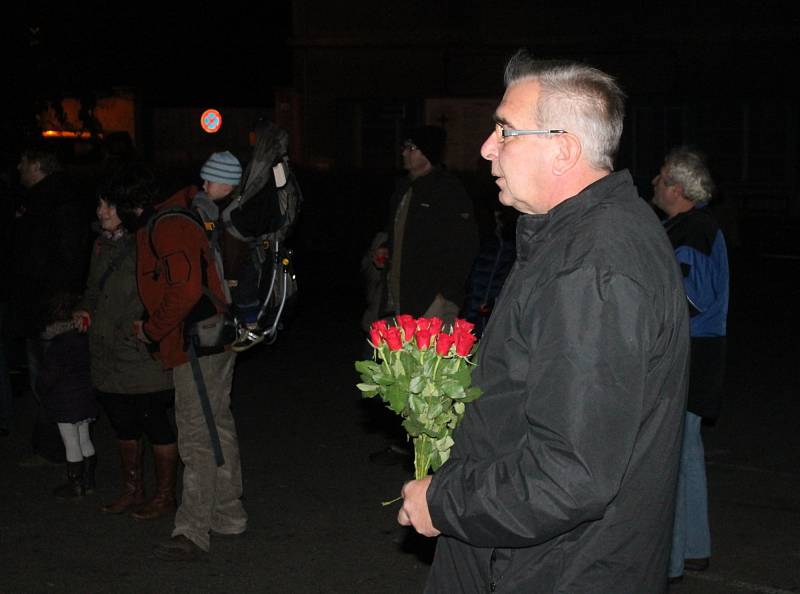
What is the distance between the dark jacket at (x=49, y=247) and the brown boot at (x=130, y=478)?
1.61m

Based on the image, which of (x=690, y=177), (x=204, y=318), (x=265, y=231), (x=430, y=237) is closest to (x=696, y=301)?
(x=690, y=177)

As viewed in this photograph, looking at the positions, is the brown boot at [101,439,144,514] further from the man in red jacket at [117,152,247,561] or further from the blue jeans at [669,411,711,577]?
the blue jeans at [669,411,711,577]

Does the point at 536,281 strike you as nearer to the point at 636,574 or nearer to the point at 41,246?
the point at 636,574

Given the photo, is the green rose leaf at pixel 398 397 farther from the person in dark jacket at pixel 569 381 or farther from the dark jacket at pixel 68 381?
the dark jacket at pixel 68 381

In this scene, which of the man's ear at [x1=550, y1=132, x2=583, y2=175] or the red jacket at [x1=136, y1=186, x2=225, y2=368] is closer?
the man's ear at [x1=550, y1=132, x2=583, y2=175]

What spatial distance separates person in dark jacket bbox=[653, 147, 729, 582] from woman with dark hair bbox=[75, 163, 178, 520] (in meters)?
2.81

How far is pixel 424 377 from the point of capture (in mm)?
2891

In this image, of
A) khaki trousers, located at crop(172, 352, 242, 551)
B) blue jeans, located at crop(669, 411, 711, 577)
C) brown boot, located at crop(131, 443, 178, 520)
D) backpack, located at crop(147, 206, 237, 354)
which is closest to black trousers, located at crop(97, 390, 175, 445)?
brown boot, located at crop(131, 443, 178, 520)

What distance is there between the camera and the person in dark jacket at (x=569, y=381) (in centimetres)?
241

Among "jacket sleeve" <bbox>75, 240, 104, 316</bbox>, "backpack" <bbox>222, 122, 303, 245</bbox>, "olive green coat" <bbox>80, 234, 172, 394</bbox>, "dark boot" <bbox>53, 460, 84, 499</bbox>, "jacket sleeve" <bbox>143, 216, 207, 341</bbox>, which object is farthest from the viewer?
"dark boot" <bbox>53, 460, 84, 499</bbox>

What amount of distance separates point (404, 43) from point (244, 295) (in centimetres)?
2525

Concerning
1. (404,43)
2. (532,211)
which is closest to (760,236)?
(404,43)

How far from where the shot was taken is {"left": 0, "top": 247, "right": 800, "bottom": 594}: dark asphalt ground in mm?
5914

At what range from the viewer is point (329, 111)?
1219 inches
